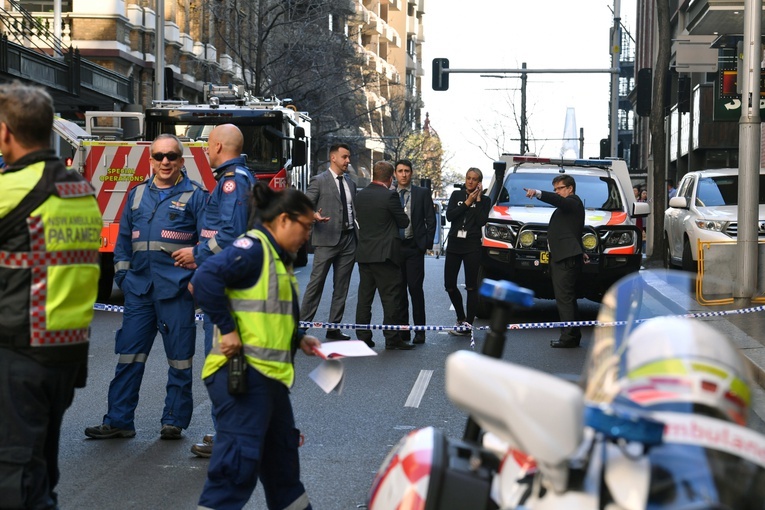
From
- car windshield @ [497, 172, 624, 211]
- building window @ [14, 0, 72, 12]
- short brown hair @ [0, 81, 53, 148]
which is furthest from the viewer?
building window @ [14, 0, 72, 12]

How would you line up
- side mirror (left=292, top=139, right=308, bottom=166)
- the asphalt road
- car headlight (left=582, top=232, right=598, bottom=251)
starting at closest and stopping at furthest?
the asphalt road → car headlight (left=582, top=232, right=598, bottom=251) → side mirror (left=292, top=139, right=308, bottom=166)

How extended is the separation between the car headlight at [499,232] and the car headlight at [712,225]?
5.25 meters

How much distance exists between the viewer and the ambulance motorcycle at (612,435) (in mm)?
2457

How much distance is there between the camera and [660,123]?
2825 cm

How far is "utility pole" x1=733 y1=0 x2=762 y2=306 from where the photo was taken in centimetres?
1570

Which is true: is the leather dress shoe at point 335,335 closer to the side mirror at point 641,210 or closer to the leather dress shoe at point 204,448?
the side mirror at point 641,210

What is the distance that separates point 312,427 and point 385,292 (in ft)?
14.1

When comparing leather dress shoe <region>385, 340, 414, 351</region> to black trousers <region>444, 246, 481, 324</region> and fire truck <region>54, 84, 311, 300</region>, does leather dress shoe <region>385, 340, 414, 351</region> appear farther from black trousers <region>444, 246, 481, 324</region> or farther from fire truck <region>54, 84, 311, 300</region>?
fire truck <region>54, 84, 311, 300</region>

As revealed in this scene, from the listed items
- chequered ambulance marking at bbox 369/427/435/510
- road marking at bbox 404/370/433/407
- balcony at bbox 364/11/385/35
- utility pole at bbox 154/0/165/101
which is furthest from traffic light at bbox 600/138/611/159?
balcony at bbox 364/11/385/35

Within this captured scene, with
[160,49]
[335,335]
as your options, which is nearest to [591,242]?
[335,335]

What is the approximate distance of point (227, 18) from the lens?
4344 centimetres

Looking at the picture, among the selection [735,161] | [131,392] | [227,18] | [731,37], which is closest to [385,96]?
[227,18]

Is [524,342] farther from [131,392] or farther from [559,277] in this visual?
[131,392]

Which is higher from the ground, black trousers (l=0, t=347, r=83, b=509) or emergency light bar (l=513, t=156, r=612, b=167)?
emergency light bar (l=513, t=156, r=612, b=167)
